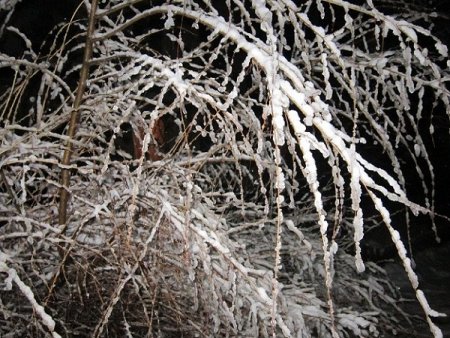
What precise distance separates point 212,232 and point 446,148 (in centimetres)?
1070

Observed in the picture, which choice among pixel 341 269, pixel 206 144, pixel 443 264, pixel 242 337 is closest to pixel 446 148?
pixel 443 264

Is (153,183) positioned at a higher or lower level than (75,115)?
lower

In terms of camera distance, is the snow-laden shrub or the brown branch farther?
the brown branch

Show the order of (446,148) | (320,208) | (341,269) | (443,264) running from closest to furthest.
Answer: (320,208) → (341,269) → (443,264) → (446,148)

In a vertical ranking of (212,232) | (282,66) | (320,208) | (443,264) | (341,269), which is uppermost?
(282,66)

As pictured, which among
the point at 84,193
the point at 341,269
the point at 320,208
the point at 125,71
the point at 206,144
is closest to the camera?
the point at 320,208

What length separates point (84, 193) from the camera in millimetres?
3160

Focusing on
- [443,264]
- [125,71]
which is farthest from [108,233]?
[443,264]

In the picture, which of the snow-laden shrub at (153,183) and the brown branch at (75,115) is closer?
the snow-laden shrub at (153,183)

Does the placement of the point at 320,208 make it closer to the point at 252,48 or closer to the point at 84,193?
the point at 252,48

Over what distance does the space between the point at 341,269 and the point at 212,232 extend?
2.94 m

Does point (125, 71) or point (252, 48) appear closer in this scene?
point (252, 48)

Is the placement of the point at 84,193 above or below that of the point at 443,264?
above

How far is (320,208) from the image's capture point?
50.5 inches
